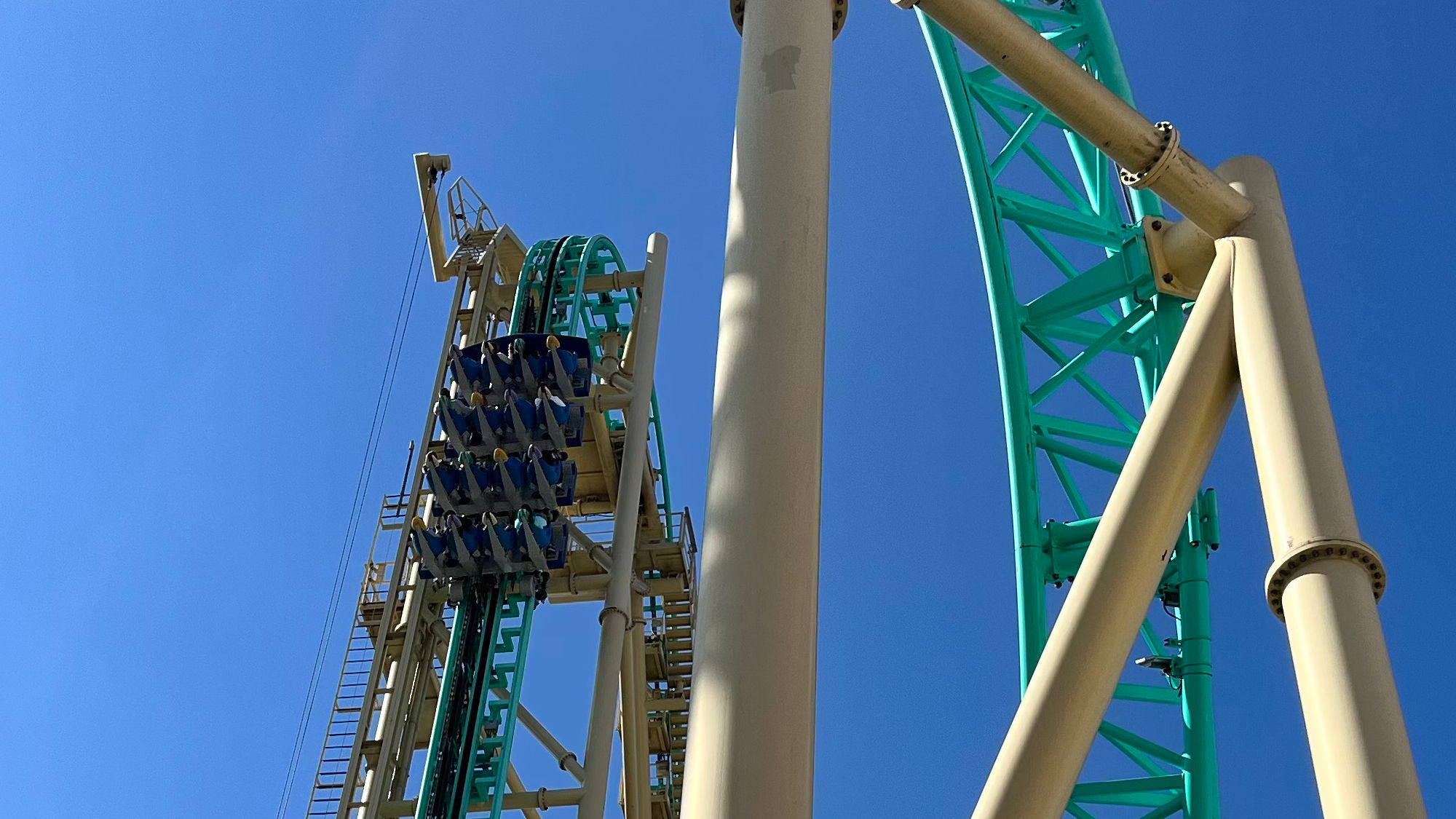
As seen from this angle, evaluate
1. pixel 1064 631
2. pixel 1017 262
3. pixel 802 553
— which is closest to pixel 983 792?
pixel 1064 631

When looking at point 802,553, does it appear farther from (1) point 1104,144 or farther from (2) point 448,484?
(2) point 448,484

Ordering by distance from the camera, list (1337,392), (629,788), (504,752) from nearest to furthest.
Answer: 1. (504,752)
2. (629,788)
3. (1337,392)

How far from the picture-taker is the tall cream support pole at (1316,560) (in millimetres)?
4664

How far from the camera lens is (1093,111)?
616 centimetres

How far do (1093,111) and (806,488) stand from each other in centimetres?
250

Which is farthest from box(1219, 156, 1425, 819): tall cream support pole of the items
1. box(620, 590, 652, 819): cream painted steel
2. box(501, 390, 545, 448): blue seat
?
box(620, 590, 652, 819): cream painted steel

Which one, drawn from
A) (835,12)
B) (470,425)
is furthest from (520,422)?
(835,12)

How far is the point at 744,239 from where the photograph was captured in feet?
16.0

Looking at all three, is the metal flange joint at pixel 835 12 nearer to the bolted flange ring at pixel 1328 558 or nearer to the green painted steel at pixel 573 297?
the bolted flange ring at pixel 1328 558

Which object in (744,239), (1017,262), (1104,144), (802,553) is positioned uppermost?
(1017,262)

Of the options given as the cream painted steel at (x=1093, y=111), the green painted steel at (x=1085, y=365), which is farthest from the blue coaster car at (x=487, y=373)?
the cream painted steel at (x=1093, y=111)

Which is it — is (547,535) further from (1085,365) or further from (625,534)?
(1085,365)

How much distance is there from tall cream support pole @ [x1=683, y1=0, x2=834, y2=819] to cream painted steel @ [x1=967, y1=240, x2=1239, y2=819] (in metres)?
0.88

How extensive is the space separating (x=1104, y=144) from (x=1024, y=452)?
6949 mm
